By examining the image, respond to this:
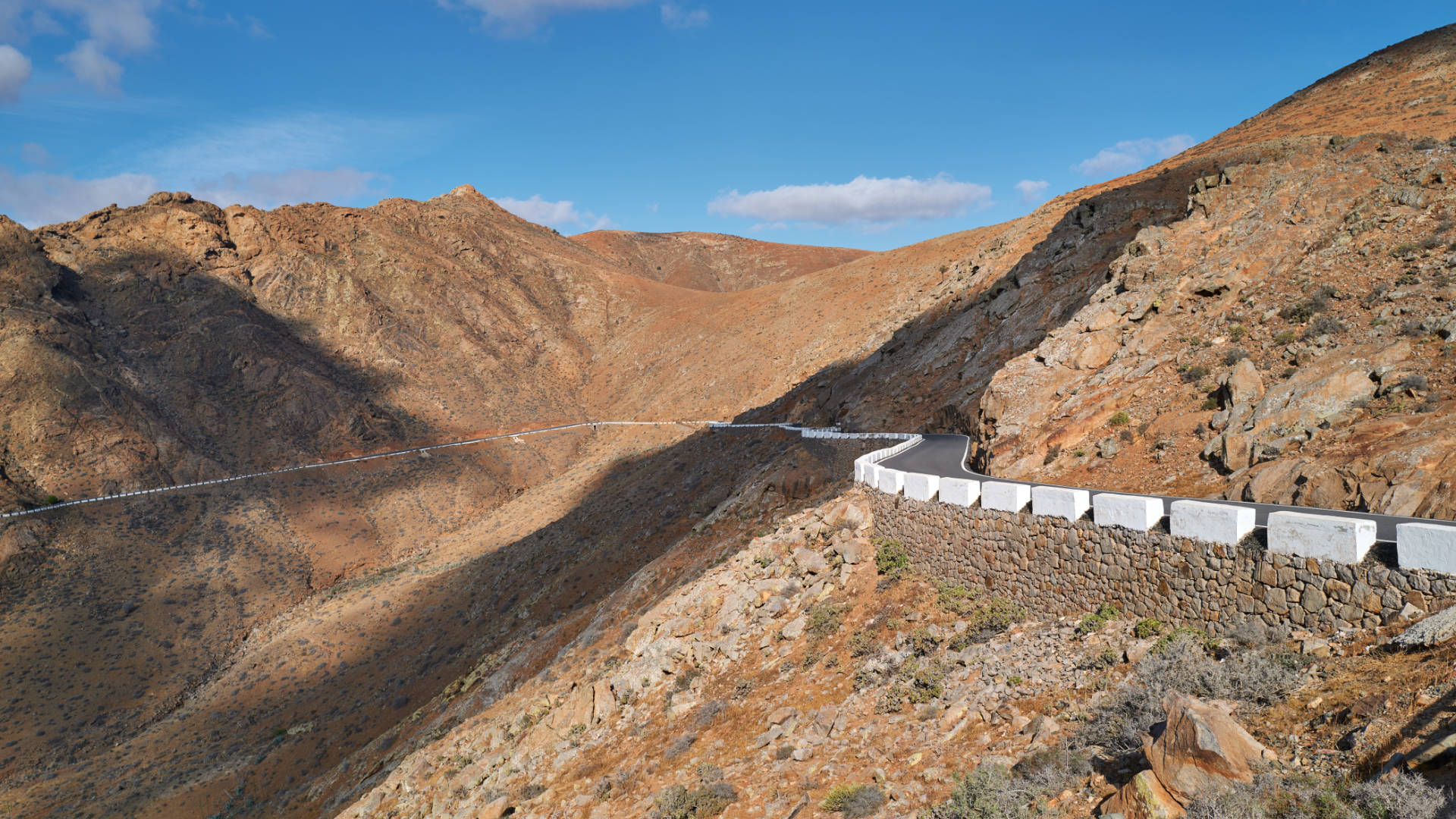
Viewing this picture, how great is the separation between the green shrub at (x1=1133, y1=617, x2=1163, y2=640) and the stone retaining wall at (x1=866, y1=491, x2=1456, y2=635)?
0.14 meters

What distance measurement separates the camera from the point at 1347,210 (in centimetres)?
1656

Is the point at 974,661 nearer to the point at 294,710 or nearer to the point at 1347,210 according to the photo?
the point at 1347,210

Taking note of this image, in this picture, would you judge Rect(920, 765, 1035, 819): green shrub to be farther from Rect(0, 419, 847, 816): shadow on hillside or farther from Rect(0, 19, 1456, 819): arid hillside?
Rect(0, 419, 847, 816): shadow on hillside

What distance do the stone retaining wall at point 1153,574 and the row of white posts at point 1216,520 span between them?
111 mm

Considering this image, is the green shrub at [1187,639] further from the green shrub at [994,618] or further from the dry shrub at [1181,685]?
the green shrub at [994,618]

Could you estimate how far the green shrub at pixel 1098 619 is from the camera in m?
9.59

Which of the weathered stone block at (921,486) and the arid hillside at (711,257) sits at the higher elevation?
the arid hillside at (711,257)

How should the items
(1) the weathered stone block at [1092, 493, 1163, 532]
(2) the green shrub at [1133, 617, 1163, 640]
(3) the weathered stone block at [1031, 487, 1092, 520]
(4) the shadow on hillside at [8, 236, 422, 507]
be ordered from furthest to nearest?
→ (4) the shadow on hillside at [8, 236, 422, 507]
(3) the weathered stone block at [1031, 487, 1092, 520]
(1) the weathered stone block at [1092, 493, 1163, 532]
(2) the green shrub at [1133, 617, 1163, 640]

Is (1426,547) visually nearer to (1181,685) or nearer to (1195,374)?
(1181,685)

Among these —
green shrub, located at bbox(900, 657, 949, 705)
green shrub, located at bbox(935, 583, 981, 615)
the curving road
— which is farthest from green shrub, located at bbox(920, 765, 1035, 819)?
green shrub, located at bbox(935, 583, 981, 615)

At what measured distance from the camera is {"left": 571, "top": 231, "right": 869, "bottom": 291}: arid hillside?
121 metres

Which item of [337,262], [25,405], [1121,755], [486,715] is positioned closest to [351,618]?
[486,715]

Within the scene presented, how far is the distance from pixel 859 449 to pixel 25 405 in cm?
4538

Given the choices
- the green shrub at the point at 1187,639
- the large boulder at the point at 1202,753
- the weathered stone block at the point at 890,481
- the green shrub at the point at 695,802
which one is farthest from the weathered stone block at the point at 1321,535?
the weathered stone block at the point at 890,481
